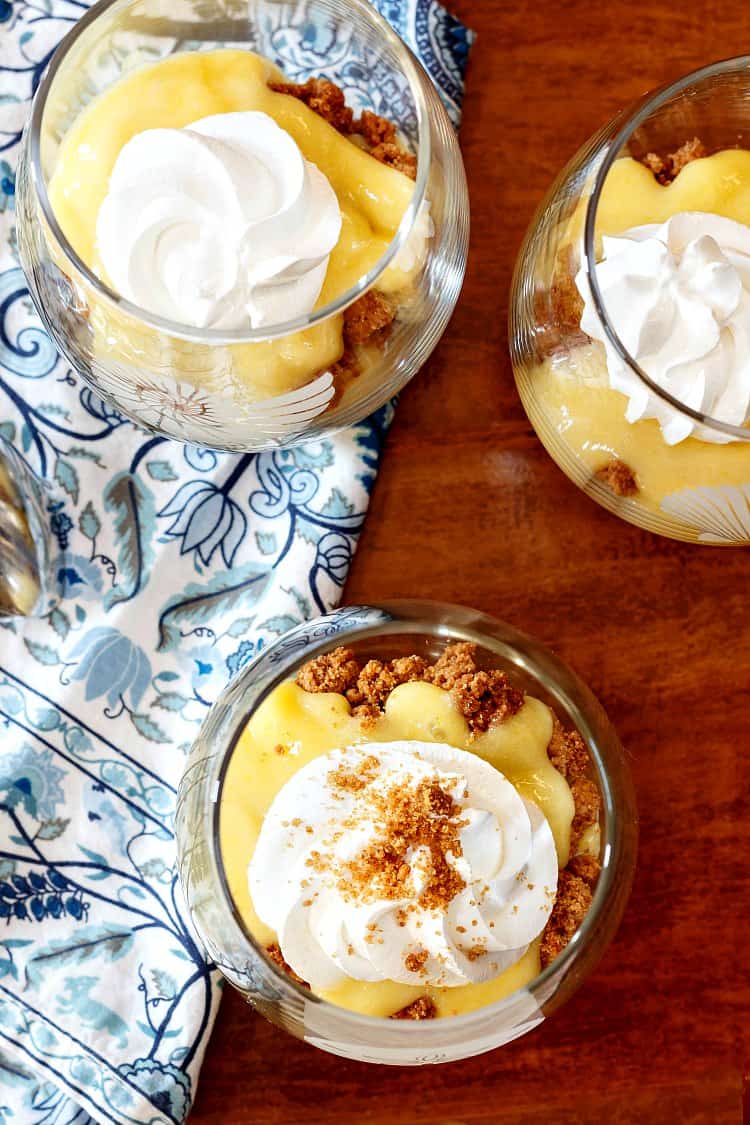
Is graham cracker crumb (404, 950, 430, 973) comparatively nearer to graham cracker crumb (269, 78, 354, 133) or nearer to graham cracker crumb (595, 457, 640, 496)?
graham cracker crumb (595, 457, 640, 496)

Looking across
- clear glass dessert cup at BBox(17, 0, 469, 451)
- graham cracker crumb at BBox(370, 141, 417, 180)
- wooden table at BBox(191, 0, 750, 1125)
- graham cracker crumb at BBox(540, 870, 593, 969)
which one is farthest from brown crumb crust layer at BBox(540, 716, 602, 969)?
graham cracker crumb at BBox(370, 141, 417, 180)

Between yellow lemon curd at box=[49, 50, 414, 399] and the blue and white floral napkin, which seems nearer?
yellow lemon curd at box=[49, 50, 414, 399]

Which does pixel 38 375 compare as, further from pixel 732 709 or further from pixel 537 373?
pixel 732 709

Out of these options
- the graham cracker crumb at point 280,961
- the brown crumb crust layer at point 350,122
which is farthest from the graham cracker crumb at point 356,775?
the brown crumb crust layer at point 350,122

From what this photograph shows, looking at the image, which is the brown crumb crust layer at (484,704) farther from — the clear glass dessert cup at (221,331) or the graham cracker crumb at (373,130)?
the graham cracker crumb at (373,130)

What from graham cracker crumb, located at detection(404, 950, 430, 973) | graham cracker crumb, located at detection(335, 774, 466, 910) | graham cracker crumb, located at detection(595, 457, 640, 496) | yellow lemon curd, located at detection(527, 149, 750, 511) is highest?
yellow lemon curd, located at detection(527, 149, 750, 511)

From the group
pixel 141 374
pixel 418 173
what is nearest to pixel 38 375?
pixel 141 374

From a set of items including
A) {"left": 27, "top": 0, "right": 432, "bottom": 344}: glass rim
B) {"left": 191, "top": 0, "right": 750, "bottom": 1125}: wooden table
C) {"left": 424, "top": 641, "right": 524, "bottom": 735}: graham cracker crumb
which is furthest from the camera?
{"left": 191, "top": 0, "right": 750, "bottom": 1125}: wooden table
